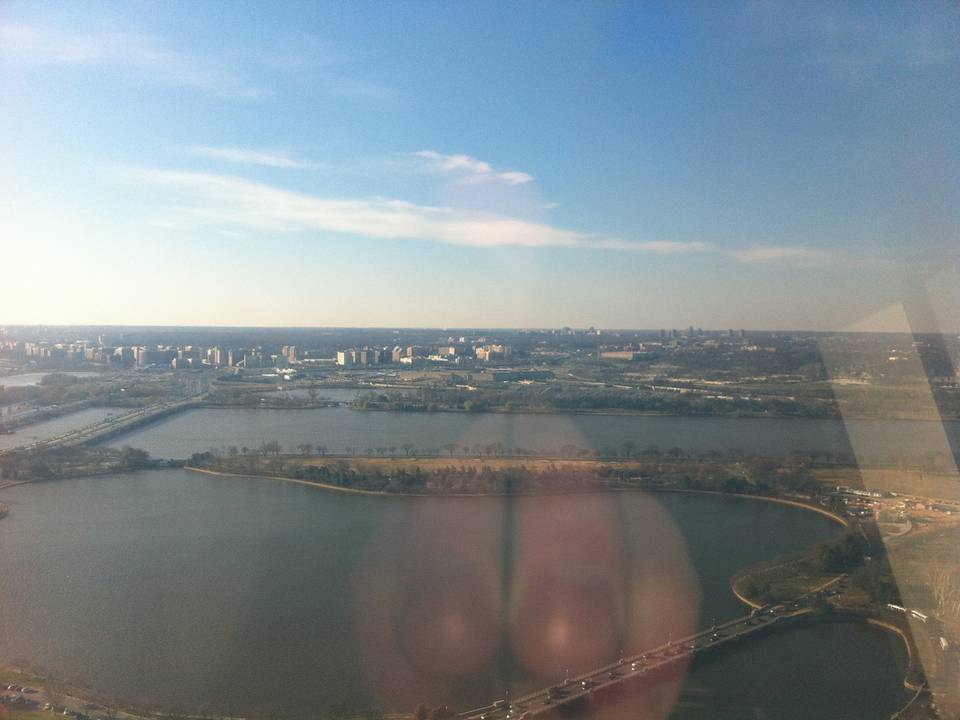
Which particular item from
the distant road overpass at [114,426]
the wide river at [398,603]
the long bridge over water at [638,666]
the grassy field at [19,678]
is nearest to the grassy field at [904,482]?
the wide river at [398,603]

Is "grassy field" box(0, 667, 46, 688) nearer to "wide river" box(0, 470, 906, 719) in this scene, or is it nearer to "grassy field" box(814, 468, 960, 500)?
"wide river" box(0, 470, 906, 719)

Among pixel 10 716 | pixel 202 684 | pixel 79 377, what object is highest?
pixel 79 377

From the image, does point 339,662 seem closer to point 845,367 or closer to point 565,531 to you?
point 565,531

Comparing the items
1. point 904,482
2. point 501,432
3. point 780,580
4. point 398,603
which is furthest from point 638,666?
point 501,432

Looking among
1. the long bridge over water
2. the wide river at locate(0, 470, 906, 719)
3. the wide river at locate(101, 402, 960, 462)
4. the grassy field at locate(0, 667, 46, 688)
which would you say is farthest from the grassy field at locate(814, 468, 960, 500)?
the grassy field at locate(0, 667, 46, 688)

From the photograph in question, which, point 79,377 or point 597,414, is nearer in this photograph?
point 597,414

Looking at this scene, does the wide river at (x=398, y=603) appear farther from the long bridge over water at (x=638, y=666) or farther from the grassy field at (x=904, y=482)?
the grassy field at (x=904, y=482)

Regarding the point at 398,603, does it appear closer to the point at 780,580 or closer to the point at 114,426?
the point at 780,580

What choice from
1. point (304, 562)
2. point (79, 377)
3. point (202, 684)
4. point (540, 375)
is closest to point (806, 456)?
point (304, 562)
